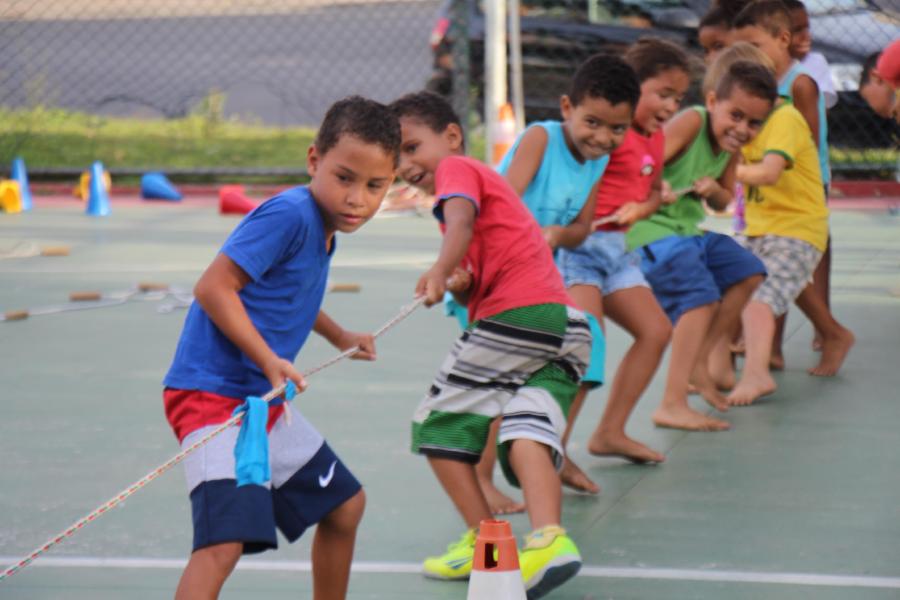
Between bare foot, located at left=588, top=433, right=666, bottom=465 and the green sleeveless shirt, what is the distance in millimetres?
869

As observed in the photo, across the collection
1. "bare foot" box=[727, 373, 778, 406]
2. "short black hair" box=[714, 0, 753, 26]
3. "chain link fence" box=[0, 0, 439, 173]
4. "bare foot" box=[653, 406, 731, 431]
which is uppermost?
"short black hair" box=[714, 0, 753, 26]

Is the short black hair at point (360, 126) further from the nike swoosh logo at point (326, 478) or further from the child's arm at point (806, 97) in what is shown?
the child's arm at point (806, 97)

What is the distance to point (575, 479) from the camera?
4.95 m

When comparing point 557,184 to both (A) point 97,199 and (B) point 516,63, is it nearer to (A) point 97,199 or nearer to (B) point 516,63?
(A) point 97,199

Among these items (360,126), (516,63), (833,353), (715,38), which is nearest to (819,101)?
(715,38)

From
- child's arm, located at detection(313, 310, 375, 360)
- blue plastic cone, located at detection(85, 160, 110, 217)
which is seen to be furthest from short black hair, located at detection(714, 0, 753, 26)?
blue plastic cone, located at detection(85, 160, 110, 217)

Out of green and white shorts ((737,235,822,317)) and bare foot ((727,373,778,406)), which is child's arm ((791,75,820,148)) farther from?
bare foot ((727,373,778,406))

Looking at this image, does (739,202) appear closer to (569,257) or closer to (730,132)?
(730,132)

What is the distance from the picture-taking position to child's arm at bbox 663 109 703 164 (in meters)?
5.97

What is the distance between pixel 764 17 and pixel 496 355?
3.12 meters

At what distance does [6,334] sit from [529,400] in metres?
4.21

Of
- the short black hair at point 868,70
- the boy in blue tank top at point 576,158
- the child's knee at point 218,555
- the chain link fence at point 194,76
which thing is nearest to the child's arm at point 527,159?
the boy in blue tank top at point 576,158

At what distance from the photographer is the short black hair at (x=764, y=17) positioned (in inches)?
268

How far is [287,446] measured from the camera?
11.8 ft
